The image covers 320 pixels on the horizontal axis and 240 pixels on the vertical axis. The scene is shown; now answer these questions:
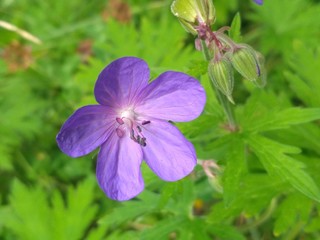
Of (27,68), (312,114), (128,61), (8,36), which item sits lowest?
(312,114)

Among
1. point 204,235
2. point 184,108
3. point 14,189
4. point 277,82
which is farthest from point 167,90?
point 277,82

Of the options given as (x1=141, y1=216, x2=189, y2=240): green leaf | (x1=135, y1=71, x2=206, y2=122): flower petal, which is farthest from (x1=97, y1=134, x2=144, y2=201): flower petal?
(x1=141, y1=216, x2=189, y2=240): green leaf

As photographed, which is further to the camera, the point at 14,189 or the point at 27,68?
the point at 27,68

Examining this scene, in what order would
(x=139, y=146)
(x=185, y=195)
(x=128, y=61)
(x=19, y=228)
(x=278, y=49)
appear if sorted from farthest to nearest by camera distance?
(x=278, y=49) < (x=19, y=228) < (x=185, y=195) < (x=139, y=146) < (x=128, y=61)

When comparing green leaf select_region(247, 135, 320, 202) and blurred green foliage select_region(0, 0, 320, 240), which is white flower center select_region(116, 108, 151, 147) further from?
Answer: green leaf select_region(247, 135, 320, 202)

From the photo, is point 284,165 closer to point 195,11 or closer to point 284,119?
point 284,119

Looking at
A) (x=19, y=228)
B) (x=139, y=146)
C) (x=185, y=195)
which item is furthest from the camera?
(x=19, y=228)

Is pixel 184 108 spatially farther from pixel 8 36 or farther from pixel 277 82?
pixel 8 36
